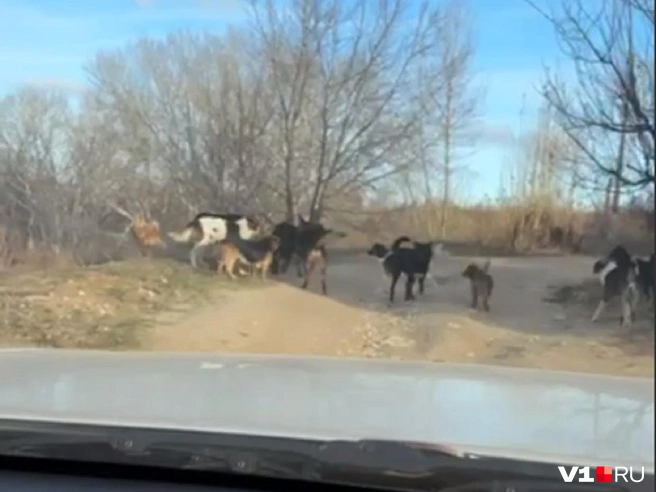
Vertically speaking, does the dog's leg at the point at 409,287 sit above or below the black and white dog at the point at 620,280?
below

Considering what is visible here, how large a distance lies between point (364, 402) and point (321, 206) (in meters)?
0.82

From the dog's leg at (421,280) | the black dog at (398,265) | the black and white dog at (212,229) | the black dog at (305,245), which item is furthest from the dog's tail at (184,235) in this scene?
the dog's leg at (421,280)

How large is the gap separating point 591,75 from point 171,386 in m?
1.08

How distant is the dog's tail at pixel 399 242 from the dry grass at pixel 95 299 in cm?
38

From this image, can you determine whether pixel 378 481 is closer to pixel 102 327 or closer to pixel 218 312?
pixel 218 312

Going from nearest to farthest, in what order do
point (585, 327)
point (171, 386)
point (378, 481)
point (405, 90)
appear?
point (378, 481), point (171, 386), point (585, 327), point (405, 90)

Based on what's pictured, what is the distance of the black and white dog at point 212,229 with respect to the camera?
98.8 inches

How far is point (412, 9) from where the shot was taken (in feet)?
7.32

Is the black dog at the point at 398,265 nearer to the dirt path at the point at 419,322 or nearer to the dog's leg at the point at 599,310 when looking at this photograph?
the dirt path at the point at 419,322

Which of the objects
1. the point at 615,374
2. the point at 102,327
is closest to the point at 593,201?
the point at 615,374

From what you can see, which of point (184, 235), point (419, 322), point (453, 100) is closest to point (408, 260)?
point (419, 322)

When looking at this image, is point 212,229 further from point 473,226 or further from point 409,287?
point 473,226

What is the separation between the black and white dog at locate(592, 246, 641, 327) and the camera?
2.02 meters

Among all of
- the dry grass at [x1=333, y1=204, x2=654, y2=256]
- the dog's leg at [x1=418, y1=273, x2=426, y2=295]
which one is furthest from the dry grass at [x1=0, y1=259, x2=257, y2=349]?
the dog's leg at [x1=418, y1=273, x2=426, y2=295]
